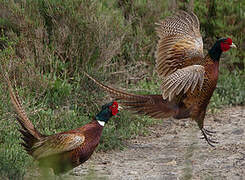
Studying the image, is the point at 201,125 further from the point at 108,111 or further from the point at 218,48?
the point at 108,111

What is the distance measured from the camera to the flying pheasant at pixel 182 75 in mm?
5438

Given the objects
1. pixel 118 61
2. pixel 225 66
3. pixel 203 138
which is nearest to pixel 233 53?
pixel 225 66

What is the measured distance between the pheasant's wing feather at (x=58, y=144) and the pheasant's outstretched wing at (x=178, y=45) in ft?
5.70

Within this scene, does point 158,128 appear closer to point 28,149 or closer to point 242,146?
point 242,146

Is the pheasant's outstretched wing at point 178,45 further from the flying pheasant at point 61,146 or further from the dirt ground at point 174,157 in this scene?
the flying pheasant at point 61,146

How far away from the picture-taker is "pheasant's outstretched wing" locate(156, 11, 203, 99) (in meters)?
6.07

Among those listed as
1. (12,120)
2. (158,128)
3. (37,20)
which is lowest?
(158,128)

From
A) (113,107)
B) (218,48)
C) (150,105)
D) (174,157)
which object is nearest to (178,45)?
(218,48)

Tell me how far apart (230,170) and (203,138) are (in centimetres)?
97

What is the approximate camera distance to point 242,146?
603 centimetres

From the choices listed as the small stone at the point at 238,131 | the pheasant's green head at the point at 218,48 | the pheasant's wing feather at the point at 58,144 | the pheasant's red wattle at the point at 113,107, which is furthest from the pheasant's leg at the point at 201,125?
the pheasant's wing feather at the point at 58,144

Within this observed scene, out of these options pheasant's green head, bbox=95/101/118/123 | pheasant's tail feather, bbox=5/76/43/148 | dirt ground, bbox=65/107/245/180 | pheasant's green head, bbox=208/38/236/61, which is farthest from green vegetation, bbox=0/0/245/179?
pheasant's green head, bbox=208/38/236/61

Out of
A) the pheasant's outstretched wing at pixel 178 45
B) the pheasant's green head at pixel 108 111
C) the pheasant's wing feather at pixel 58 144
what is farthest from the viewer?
the pheasant's outstretched wing at pixel 178 45

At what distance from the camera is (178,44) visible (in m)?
6.24
